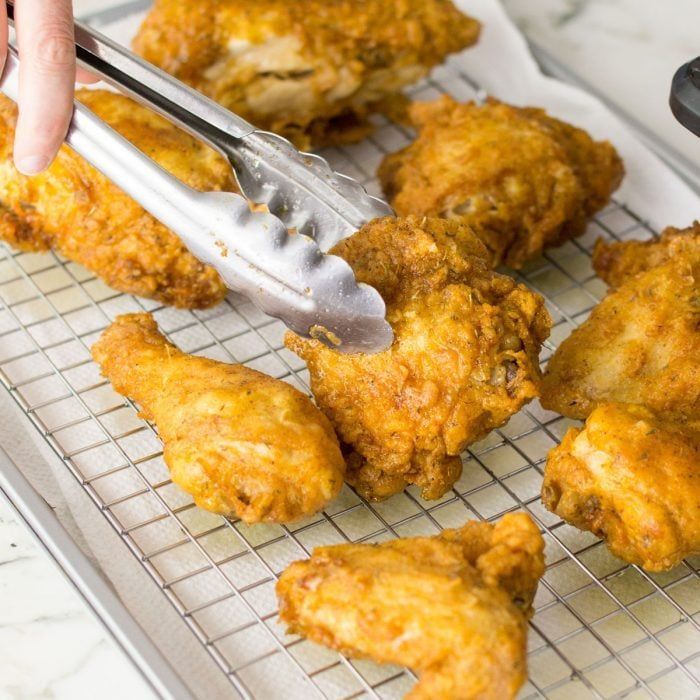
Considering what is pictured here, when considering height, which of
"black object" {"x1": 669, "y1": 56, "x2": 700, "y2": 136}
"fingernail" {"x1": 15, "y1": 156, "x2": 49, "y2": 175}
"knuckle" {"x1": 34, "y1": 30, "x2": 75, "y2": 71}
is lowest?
"fingernail" {"x1": 15, "y1": 156, "x2": 49, "y2": 175}

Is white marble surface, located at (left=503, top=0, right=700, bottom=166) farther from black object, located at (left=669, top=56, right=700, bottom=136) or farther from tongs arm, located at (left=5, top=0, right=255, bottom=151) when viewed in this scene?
tongs arm, located at (left=5, top=0, right=255, bottom=151)

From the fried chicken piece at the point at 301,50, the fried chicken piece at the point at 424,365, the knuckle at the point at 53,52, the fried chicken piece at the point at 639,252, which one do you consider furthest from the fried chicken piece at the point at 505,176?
the knuckle at the point at 53,52

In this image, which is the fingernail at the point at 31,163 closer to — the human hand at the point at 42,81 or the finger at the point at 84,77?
the human hand at the point at 42,81

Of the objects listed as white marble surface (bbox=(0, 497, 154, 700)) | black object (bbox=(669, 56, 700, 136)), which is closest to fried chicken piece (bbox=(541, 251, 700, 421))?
black object (bbox=(669, 56, 700, 136))

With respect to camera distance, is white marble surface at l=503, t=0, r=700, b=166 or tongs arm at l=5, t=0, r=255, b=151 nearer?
tongs arm at l=5, t=0, r=255, b=151

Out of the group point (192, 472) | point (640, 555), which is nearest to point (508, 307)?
point (640, 555)

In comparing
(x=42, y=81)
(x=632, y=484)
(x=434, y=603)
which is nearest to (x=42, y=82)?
(x=42, y=81)

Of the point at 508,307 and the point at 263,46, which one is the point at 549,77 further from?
the point at 508,307
